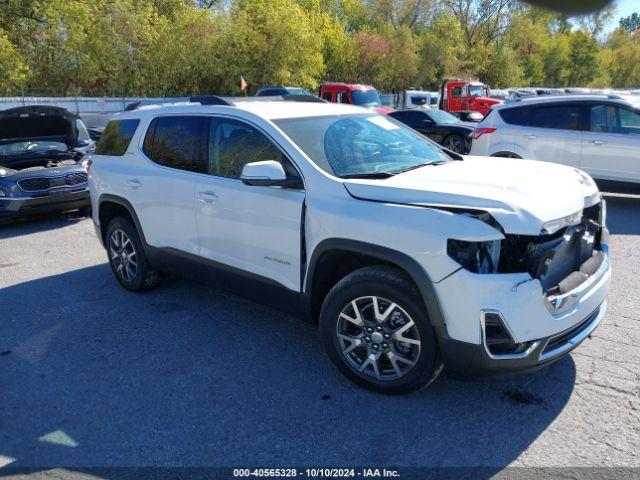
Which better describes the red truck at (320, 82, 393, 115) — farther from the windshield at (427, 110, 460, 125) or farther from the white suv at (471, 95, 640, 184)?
the white suv at (471, 95, 640, 184)

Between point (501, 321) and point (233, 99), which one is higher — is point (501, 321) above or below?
below

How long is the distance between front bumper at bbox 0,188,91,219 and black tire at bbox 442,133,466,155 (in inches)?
367

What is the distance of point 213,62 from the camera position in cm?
2470

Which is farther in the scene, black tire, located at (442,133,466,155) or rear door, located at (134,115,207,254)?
black tire, located at (442,133,466,155)

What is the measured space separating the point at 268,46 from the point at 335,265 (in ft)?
76.9

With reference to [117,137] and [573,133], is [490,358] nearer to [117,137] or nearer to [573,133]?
[117,137]

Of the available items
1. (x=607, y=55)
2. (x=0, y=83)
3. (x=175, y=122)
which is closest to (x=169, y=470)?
(x=175, y=122)

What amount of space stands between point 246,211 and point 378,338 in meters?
1.35

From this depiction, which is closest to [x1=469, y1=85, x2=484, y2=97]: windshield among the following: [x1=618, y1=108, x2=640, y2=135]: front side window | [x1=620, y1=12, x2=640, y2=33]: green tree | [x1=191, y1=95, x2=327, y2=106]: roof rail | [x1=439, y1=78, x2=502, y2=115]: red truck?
[x1=439, y1=78, x2=502, y2=115]: red truck

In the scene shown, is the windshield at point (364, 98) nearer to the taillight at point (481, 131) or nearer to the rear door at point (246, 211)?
the taillight at point (481, 131)

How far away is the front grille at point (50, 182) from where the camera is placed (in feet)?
25.8

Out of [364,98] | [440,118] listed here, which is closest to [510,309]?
[440,118]

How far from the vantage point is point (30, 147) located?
863 centimetres

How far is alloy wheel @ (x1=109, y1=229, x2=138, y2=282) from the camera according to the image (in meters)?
5.16
